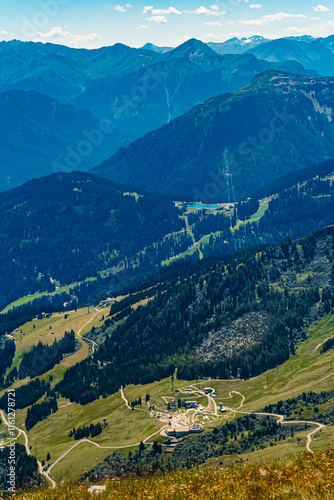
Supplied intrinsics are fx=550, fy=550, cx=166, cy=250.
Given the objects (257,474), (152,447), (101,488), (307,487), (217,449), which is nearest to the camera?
(307,487)

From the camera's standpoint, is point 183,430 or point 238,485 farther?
point 183,430

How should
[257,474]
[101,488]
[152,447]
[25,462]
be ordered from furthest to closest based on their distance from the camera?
[25,462] → [152,447] → [101,488] → [257,474]

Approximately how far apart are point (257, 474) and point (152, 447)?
4919 inches

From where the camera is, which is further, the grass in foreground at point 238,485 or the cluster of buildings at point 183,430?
the cluster of buildings at point 183,430

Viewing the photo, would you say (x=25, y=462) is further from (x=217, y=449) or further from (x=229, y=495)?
(x=229, y=495)

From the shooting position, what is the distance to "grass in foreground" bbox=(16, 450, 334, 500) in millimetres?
44344

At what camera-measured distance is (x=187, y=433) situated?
174875 mm

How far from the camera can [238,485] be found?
1859 inches

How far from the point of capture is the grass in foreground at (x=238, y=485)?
44.3 m

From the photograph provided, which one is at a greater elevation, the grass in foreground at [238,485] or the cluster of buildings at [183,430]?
the grass in foreground at [238,485]

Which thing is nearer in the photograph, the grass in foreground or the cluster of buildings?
the grass in foreground

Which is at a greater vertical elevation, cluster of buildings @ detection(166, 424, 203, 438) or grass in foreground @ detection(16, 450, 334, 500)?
grass in foreground @ detection(16, 450, 334, 500)

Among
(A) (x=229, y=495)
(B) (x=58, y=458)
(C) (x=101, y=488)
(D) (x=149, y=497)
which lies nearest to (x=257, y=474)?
(A) (x=229, y=495)

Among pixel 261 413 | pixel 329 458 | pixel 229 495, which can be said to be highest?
pixel 229 495
